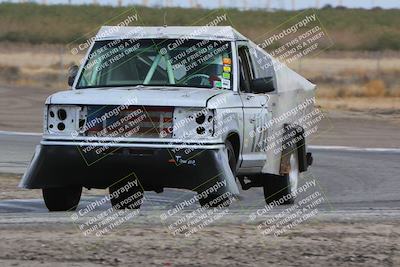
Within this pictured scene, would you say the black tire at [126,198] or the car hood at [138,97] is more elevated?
the car hood at [138,97]

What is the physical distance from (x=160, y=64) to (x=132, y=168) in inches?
66.1

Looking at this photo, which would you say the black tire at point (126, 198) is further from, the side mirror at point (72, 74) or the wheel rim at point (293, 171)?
the wheel rim at point (293, 171)

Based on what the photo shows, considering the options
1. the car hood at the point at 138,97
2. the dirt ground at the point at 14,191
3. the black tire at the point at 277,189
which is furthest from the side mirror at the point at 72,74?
the black tire at the point at 277,189

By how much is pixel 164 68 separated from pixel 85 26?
8230cm

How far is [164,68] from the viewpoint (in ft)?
37.1

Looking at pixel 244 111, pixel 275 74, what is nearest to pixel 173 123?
pixel 244 111

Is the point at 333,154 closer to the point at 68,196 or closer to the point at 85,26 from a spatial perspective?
the point at 68,196

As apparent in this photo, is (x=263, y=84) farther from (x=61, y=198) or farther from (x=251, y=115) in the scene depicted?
(x=61, y=198)

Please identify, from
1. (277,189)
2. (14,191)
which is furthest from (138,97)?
(14,191)

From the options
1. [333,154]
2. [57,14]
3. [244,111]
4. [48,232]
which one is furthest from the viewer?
[57,14]

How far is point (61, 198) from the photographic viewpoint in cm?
1096

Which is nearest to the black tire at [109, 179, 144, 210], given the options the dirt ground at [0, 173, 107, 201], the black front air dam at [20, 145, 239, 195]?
the black front air dam at [20, 145, 239, 195]

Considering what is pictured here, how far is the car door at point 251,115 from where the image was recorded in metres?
11.1

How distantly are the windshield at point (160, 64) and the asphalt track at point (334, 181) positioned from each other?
141 cm
